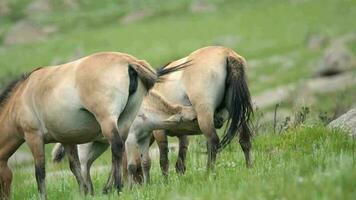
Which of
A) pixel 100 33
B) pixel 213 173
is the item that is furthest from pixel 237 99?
pixel 100 33

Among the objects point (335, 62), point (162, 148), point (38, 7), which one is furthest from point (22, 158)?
point (38, 7)

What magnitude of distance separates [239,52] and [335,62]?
39.1 ft

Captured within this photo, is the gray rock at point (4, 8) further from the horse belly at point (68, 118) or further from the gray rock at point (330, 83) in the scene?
the horse belly at point (68, 118)

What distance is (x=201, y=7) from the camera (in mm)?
64000

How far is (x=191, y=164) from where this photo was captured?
11.4 metres

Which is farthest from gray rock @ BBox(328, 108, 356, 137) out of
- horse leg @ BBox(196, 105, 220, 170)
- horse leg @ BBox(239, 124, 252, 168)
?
horse leg @ BBox(196, 105, 220, 170)

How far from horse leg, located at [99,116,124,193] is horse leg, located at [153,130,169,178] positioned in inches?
89.8

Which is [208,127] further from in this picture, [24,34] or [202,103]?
[24,34]

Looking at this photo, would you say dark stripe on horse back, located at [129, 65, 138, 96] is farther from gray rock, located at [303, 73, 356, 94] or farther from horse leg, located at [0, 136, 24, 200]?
gray rock, located at [303, 73, 356, 94]

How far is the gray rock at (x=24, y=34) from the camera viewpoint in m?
61.1

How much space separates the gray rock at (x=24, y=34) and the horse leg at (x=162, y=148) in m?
50.3

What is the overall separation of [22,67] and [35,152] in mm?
36699

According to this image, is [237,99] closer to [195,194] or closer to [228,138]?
[228,138]

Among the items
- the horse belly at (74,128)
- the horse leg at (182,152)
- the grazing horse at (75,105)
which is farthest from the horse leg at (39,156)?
the horse leg at (182,152)
